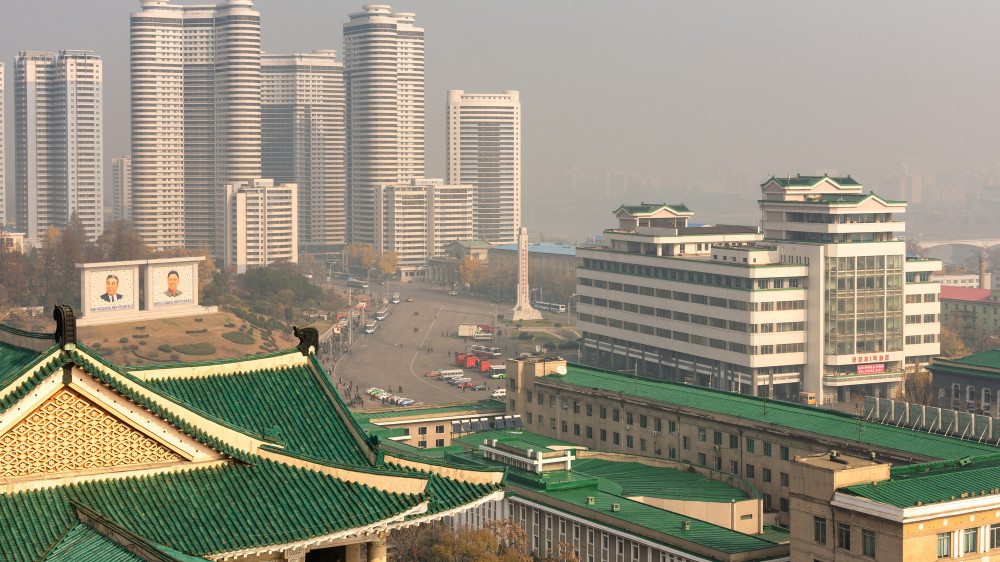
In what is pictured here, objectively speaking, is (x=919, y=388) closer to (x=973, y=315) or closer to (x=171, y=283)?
(x=973, y=315)

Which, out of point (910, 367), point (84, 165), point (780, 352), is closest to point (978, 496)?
point (780, 352)

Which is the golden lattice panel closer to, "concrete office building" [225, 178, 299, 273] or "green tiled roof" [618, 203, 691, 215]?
"green tiled roof" [618, 203, 691, 215]

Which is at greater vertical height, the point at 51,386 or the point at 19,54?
the point at 19,54

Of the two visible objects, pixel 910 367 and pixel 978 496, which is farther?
pixel 910 367

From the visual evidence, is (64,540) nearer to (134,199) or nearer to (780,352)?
(780,352)

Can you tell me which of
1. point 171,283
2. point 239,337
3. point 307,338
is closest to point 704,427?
point 307,338

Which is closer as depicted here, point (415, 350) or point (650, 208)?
point (650, 208)

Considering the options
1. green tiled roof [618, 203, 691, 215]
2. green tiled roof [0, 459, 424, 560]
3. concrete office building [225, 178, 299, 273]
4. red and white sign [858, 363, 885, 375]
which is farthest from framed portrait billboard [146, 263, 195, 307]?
green tiled roof [0, 459, 424, 560]
